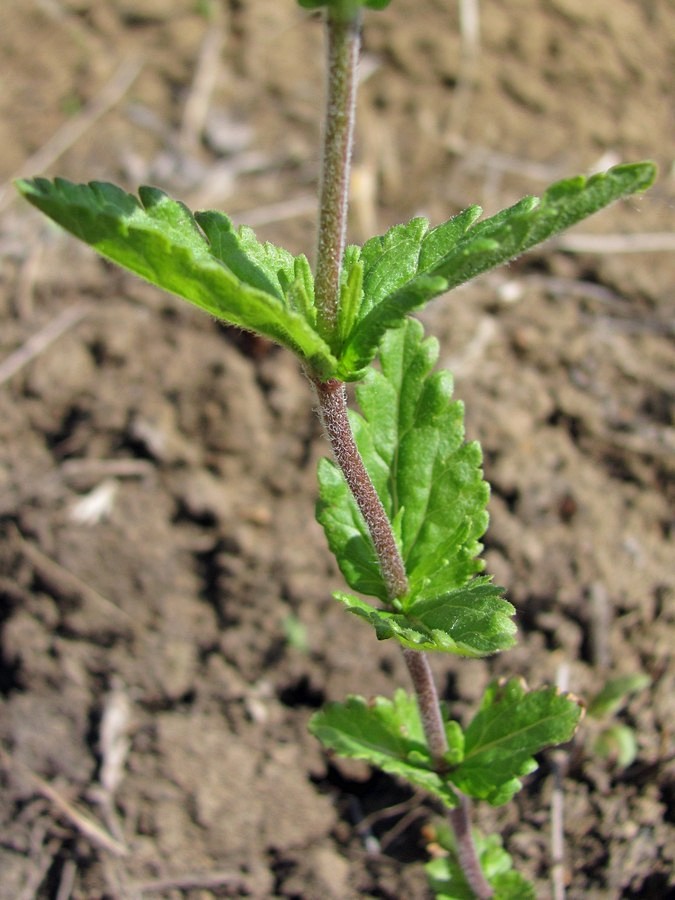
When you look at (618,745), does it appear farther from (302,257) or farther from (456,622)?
(302,257)

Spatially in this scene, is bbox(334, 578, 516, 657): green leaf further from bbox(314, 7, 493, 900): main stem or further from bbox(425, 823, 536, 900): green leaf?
bbox(425, 823, 536, 900): green leaf

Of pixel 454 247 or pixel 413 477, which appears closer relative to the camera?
pixel 454 247

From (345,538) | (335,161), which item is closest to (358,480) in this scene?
(345,538)

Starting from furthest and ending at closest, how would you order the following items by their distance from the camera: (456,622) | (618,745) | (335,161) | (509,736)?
(618,745)
(509,736)
(456,622)
(335,161)

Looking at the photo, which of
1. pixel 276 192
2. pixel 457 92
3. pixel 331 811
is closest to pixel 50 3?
pixel 276 192

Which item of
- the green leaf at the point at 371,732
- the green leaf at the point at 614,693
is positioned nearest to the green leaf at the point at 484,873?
the green leaf at the point at 371,732

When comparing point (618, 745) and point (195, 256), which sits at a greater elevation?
point (195, 256)

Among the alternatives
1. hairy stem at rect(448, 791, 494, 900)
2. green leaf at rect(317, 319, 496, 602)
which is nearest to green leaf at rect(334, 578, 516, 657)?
green leaf at rect(317, 319, 496, 602)
